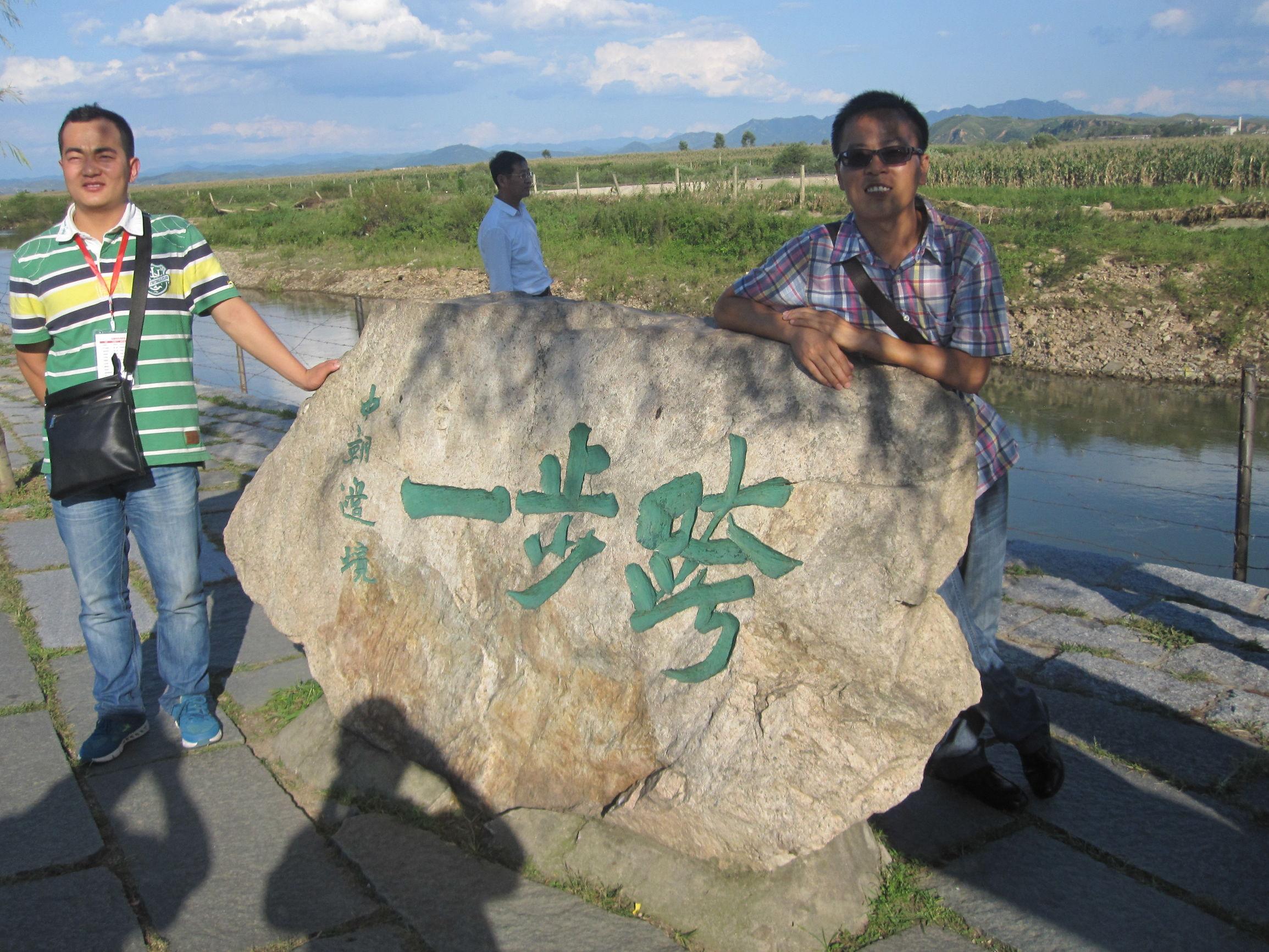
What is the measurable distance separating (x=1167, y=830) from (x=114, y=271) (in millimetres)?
3212

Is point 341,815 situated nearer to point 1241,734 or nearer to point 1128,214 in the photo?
point 1241,734

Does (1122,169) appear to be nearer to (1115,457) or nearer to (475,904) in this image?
(1115,457)

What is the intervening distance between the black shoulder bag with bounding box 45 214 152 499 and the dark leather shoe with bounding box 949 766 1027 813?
8.01 ft

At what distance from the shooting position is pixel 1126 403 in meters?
12.1

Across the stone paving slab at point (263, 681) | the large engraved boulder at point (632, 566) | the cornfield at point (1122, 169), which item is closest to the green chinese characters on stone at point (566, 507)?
the large engraved boulder at point (632, 566)

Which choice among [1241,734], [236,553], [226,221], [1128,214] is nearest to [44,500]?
[236,553]

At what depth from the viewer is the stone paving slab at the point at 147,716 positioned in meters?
3.07

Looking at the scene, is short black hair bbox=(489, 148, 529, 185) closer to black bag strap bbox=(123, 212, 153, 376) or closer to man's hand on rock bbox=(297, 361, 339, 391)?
man's hand on rock bbox=(297, 361, 339, 391)

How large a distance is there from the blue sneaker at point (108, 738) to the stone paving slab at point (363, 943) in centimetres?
115

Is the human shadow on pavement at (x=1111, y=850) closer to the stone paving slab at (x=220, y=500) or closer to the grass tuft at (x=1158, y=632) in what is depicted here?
the grass tuft at (x=1158, y=632)

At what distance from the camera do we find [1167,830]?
2646 millimetres

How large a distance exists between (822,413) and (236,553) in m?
2.01

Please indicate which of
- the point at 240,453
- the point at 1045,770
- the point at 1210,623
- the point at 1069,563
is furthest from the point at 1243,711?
the point at 240,453

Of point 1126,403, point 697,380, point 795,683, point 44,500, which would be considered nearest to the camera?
Answer: point 795,683
